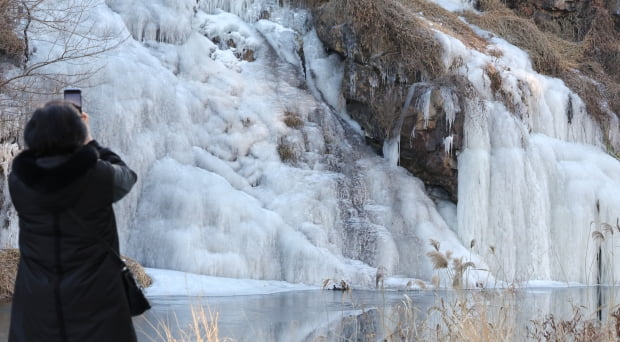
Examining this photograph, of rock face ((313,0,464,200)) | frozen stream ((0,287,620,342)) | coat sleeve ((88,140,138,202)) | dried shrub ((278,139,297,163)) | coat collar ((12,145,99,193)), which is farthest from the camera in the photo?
rock face ((313,0,464,200))

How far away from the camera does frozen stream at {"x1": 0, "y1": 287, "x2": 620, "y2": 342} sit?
5.68 meters

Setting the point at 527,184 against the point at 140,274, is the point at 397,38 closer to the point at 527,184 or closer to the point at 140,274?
the point at 527,184

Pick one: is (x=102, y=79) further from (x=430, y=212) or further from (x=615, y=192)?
(x=615, y=192)

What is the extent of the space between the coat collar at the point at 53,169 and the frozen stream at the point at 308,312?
2.04 metres

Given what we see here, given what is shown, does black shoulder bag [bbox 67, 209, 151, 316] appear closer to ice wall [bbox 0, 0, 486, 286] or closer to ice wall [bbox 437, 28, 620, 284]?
ice wall [bbox 0, 0, 486, 286]

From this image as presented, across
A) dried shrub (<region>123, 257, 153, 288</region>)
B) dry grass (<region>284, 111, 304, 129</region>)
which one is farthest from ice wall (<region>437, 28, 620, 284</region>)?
dried shrub (<region>123, 257, 153, 288</region>)

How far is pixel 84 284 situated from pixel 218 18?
13902 millimetres

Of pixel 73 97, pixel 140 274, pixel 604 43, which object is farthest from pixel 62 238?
pixel 604 43

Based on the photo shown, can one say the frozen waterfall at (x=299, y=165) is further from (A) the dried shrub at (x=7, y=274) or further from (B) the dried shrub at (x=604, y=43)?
(B) the dried shrub at (x=604, y=43)

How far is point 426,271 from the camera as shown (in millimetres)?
12023

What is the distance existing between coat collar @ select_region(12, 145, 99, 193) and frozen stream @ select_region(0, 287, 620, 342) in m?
2.04

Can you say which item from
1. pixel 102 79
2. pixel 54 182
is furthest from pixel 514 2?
pixel 54 182

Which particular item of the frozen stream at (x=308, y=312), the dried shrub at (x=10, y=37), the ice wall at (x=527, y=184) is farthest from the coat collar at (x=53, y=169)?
the ice wall at (x=527, y=184)

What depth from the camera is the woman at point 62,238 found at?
96.7 inches
